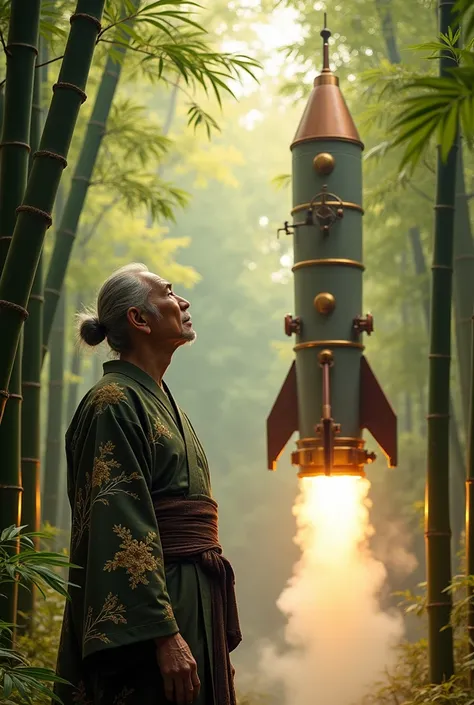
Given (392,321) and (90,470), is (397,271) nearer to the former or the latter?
(392,321)

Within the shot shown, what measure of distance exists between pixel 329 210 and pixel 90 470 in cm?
263

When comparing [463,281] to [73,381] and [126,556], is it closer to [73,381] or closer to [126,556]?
[126,556]

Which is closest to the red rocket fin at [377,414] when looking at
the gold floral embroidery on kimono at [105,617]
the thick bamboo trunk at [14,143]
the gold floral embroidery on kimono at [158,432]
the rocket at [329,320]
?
the rocket at [329,320]

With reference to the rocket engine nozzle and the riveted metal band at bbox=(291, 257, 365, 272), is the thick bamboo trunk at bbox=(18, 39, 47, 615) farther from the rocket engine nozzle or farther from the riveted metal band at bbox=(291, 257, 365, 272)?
the riveted metal band at bbox=(291, 257, 365, 272)

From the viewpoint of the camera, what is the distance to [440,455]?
13.7ft

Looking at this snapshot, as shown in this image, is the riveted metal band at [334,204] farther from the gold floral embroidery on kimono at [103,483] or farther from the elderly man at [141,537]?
the gold floral embroidery on kimono at [103,483]

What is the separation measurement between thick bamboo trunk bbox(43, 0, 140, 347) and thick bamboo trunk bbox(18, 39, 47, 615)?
2.61 feet

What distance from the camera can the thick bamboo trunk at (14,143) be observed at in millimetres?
2711

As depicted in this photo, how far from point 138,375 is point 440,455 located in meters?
2.05

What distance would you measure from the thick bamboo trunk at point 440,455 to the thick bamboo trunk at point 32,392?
155cm

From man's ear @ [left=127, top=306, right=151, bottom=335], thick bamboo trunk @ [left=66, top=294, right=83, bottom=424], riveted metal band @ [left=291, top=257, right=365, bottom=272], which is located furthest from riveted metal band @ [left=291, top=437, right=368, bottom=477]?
thick bamboo trunk @ [left=66, top=294, right=83, bottom=424]

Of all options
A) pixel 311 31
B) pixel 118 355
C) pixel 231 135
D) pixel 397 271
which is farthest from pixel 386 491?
pixel 118 355

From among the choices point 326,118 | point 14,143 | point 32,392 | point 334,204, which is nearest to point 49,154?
point 14,143

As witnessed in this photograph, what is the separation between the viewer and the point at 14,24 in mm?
2711
